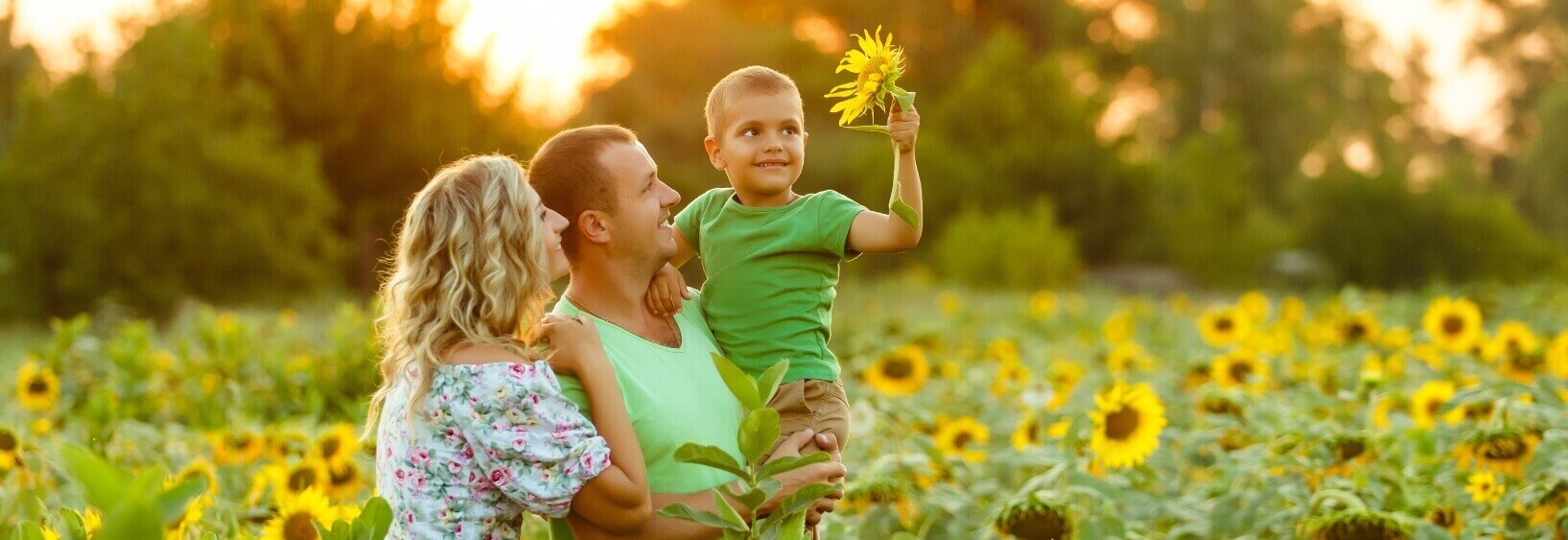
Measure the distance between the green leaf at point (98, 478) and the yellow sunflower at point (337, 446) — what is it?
2409 millimetres

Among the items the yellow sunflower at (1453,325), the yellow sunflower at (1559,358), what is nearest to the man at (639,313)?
the yellow sunflower at (1559,358)

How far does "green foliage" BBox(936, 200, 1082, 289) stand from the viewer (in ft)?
56.5

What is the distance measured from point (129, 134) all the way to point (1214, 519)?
574 inches

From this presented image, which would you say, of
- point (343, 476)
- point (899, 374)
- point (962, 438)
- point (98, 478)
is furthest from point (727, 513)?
point (899, 374)

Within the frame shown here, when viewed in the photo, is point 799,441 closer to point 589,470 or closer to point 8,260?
point 589,470

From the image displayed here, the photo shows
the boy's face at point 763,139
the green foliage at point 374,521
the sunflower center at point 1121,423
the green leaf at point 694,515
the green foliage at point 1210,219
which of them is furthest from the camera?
the green foliage at point 1210,219

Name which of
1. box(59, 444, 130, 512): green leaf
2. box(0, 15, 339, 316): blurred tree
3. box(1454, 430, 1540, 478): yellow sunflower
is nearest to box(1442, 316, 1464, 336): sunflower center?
box(1454, 430, 1540, 478): yellow sunflower

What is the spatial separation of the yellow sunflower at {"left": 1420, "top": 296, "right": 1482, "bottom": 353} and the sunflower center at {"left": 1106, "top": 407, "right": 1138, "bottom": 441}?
2186 mm

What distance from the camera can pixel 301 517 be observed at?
3.04 meters

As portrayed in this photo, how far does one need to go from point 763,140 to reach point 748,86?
10 centimetres

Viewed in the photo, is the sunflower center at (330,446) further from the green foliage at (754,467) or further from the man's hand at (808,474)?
the green foliage at (754,467)

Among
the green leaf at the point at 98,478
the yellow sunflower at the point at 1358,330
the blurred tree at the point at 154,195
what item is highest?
the blurred tree at the point at 154,195

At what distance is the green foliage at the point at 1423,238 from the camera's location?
62.5ft

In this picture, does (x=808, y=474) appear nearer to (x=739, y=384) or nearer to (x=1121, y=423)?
(x=739, y=384)
